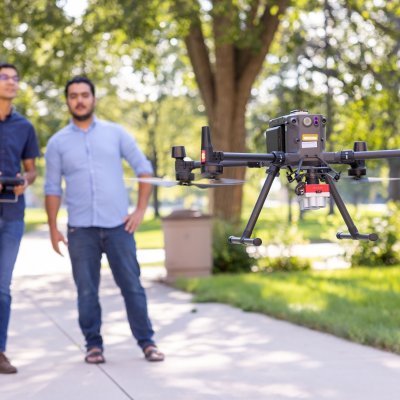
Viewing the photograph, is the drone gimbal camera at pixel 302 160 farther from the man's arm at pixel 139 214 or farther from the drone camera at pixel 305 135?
the man's arm at pixel 139 214

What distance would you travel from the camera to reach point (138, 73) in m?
19.4

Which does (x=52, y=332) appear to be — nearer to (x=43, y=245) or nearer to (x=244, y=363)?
(x=244, y=363)

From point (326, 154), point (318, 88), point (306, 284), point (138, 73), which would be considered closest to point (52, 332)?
point (306, 284)

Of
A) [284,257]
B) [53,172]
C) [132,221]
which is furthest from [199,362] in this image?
[284,257]

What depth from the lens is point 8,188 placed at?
6355 mm

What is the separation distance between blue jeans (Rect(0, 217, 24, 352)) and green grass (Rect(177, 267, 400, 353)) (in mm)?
2833

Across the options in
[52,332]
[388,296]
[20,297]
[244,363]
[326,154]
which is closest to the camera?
[326,154]

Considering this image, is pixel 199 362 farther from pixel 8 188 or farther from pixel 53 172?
pixel 8 188

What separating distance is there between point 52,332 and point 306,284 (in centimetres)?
461

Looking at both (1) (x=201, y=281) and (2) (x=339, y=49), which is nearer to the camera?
(1) (x=201, y=281)

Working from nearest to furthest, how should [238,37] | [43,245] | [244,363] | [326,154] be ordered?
1. [326,154]
2. [244,363]
3. [238,37]
4. [43,245]

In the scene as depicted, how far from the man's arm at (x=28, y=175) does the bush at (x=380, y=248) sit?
10231mm

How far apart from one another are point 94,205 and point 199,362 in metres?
1.38

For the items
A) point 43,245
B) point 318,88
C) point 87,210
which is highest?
point 318,88
